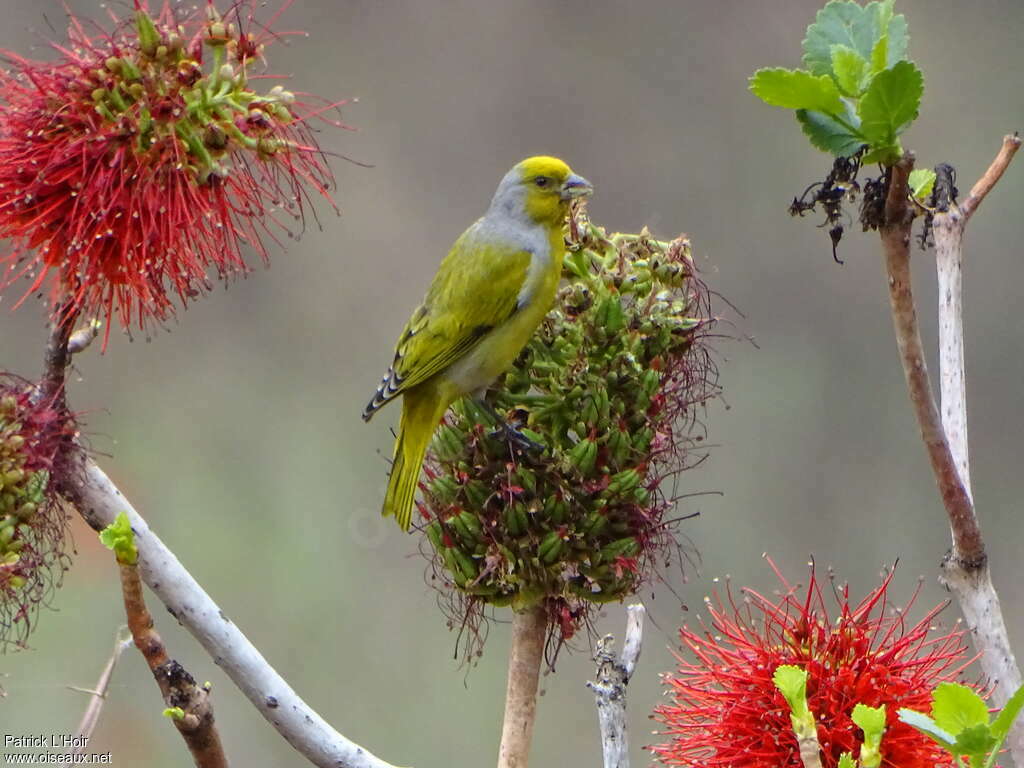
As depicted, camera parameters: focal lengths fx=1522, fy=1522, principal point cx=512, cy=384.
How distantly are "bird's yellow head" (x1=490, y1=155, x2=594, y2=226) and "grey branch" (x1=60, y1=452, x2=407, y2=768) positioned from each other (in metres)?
2.08

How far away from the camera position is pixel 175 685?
191cm

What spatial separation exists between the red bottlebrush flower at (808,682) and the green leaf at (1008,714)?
2.01 feet

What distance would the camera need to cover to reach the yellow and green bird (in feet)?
11.3

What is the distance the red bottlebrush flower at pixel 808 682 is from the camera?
229 centimetres

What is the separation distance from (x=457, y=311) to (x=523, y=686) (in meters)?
1.69

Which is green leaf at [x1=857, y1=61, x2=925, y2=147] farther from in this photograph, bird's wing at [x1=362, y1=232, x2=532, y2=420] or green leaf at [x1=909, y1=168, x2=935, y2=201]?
bird's wing at [x1=362, y1=232, x2=532, y2=420]

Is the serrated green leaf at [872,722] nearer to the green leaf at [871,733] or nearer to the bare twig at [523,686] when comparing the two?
the green leaf at [871,733]

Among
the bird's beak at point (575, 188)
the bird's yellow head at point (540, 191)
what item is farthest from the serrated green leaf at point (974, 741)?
the bird's yellow head at point (540, 191)

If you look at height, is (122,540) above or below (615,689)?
below

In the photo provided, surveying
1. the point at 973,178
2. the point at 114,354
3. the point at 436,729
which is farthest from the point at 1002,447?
the point at 114,354

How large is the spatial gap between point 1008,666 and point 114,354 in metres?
9.75

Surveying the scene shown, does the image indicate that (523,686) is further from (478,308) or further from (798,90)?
(478,308)

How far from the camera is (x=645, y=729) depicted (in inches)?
375

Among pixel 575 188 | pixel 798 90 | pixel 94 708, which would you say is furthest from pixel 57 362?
pixel 575 188
